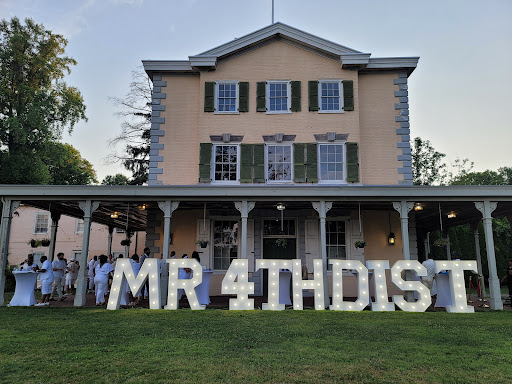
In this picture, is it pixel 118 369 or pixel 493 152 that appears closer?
pixel 118 369

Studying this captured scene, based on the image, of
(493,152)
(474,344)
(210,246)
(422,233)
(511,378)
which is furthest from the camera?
(493,152)

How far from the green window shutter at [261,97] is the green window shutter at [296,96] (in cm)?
99

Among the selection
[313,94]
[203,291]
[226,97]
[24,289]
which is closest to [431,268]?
[203,291]

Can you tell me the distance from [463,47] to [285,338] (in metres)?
14.9

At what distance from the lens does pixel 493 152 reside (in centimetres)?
4181

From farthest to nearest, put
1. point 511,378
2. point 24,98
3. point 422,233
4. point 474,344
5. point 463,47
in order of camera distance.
Answer: point 24,98
point 422,233
point 463,47
point 474,344
point 511,378

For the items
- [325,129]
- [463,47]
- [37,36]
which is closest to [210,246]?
[325,129]

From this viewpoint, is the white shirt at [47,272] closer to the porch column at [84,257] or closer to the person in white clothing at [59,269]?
the porch column at [84,257]

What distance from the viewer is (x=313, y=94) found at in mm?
15227

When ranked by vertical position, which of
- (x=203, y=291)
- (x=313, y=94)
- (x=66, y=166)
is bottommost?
(x=203, y=291)

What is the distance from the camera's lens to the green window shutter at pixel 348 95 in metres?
15.0

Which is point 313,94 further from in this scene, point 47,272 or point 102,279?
point 47,272

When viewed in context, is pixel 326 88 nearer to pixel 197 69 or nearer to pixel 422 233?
pixel 197 69

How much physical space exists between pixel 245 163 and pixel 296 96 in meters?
3.01
